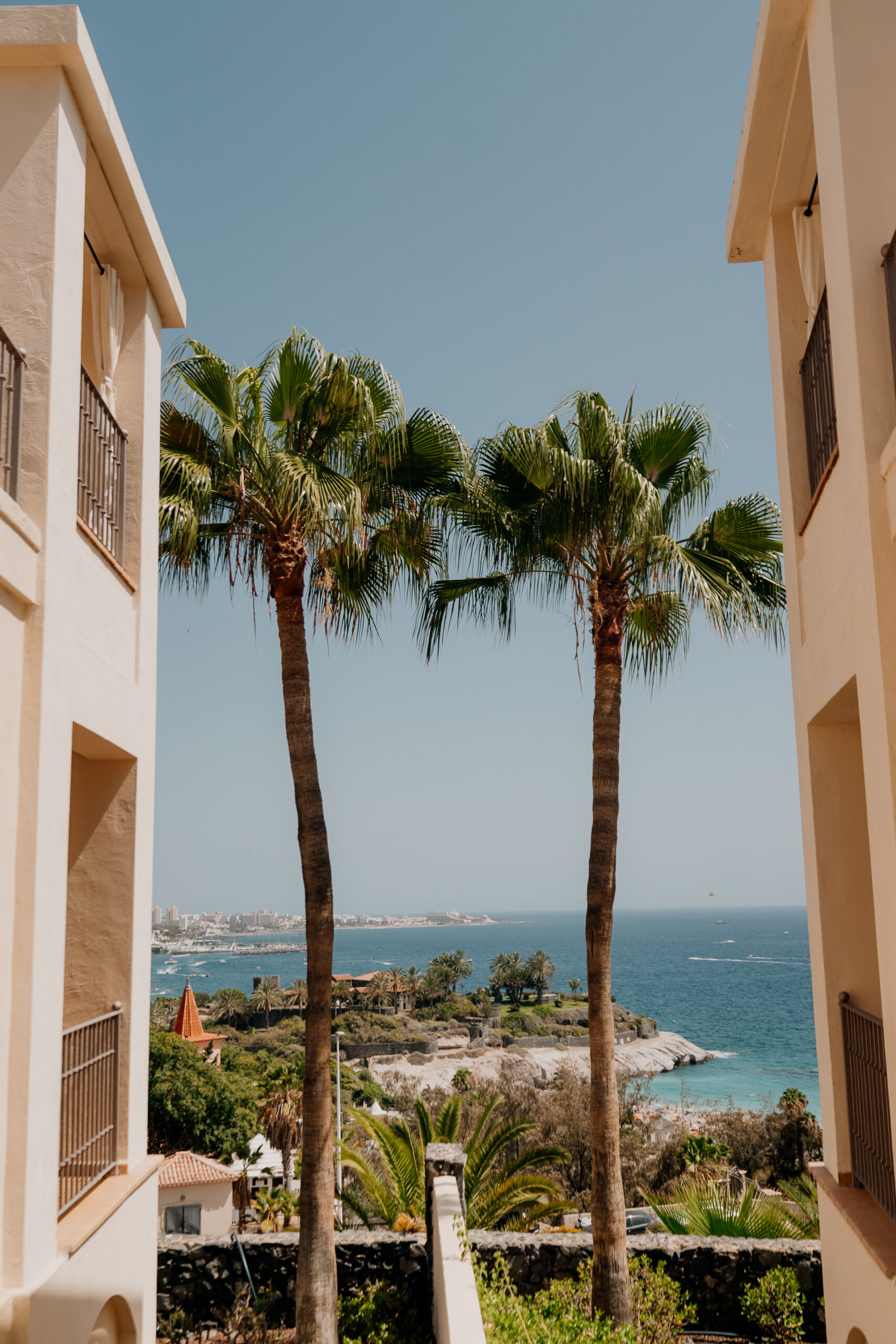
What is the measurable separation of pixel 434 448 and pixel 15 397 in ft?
22.1

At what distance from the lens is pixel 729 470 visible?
11.3 meters

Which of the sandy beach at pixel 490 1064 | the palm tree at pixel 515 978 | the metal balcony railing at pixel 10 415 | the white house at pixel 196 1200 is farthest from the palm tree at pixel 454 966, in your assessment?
the metal balcony railing at pixel 10 415

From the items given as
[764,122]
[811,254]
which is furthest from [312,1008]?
[764,122]

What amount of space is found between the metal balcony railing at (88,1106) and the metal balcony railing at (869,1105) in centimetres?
427

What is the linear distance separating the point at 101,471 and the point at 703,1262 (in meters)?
10.5

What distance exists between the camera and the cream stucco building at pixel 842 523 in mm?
4293

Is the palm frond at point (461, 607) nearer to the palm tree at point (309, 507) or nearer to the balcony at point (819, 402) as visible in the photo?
the palm tree at point (309, 507)

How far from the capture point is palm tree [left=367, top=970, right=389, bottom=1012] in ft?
311

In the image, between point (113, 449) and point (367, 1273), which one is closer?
point (113, 449)

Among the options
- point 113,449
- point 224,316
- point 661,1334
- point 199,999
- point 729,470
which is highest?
point 224,316

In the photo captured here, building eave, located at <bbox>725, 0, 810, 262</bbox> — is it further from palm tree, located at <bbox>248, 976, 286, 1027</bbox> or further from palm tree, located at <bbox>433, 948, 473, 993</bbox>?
palm tree, located at <bbox>433, 948, 473, 993</bbox>

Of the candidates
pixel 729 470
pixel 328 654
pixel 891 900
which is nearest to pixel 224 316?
pixel 328 654

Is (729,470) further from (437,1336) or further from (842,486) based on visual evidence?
(437,1336)

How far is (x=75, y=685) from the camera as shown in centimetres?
552
